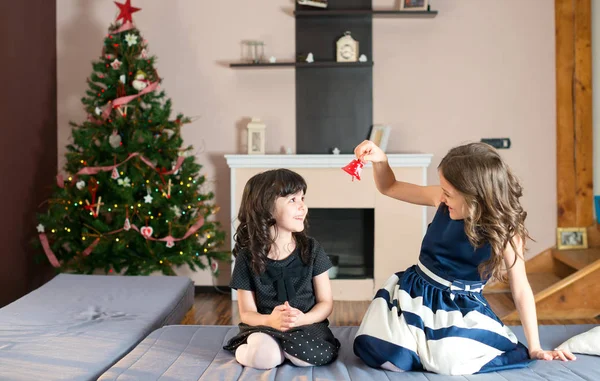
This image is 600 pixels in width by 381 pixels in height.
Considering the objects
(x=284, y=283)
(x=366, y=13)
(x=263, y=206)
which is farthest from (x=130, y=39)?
(x=284, y=283)

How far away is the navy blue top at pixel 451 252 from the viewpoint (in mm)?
2139

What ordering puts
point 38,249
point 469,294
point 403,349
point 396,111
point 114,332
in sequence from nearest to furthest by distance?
point 403,349 → point 469,294 → point 114,332 → point 38,249 → point 396,111

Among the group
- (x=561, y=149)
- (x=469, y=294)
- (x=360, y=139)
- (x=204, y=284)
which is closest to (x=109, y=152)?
(x=204, y=284)

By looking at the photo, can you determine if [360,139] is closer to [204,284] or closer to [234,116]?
[234,116]

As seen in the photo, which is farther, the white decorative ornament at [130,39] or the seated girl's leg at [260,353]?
the white decorative ornament at [130,39]

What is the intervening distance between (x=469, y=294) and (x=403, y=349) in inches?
12.5

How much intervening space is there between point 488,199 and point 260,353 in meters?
0.84

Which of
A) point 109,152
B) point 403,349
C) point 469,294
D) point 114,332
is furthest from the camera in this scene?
point 109,152

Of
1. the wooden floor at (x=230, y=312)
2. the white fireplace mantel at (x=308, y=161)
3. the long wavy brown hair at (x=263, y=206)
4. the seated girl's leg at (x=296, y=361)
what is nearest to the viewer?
the seated girl's leg at (x=296, y=361)

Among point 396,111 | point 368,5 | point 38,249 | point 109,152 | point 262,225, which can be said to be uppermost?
point 368,5

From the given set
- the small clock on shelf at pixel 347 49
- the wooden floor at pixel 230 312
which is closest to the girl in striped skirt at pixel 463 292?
the wooden floor at pixel 230 312

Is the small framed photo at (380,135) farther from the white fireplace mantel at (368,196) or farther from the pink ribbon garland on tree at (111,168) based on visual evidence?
the pink ribbon garland on tree at (111,168)

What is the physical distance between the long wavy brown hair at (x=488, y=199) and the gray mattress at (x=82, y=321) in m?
1.25

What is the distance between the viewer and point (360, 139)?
4852 mm
